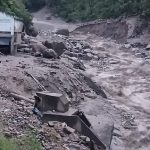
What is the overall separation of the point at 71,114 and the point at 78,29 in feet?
99.6

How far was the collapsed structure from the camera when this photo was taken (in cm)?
1925

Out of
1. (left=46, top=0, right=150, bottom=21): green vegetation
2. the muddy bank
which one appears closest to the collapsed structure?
the muddy bank

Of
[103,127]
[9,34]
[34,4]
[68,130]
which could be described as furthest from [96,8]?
[68,130]

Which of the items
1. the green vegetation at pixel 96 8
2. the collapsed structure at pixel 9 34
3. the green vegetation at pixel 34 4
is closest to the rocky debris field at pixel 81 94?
the collapsed structure at pixel 9 34

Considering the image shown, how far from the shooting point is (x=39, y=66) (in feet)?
59.7

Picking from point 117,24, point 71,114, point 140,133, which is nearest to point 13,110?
point 71,114

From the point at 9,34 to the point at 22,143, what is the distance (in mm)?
9876

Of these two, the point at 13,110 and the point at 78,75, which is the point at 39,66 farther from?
the point at 13,110

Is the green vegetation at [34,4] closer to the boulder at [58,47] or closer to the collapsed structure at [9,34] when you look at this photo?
the boulder at [58,47]

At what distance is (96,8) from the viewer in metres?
45.7

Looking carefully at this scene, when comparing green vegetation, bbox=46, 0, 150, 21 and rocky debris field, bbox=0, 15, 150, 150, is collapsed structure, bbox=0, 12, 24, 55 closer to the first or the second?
rocky debris field, bbox=0, 15, 150, 150

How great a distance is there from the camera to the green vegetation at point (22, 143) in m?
9.27

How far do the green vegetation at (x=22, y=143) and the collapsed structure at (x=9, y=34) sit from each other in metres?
9.48

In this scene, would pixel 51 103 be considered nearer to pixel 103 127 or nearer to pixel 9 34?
pixel 103 127
